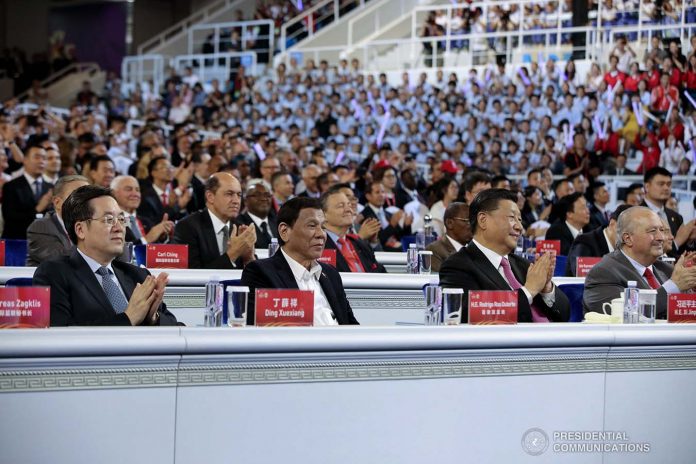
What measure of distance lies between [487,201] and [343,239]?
185cm

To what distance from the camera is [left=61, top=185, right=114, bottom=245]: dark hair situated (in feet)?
12.8

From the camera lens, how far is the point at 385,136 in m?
16.2

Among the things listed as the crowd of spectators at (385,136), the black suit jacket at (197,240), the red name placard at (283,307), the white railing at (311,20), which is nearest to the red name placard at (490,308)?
the red name placard at (283,307)

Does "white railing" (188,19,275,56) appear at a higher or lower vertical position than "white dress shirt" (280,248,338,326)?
higher

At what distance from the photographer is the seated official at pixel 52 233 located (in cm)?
540

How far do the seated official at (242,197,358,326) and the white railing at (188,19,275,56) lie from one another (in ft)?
56.2

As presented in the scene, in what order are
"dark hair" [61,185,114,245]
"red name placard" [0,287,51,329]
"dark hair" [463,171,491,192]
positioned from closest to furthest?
"red name placard" [0,287,51,329]
"dark hair" [61,185,114,245]
"dark hair" [463,171,491,192]

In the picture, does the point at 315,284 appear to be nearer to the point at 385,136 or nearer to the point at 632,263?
the point at 632,263

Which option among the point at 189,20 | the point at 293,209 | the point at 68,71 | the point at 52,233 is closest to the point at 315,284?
the point at 293,209

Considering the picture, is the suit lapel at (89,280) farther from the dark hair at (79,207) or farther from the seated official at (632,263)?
the seated official at (632,263)

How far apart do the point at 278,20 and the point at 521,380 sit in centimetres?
1953

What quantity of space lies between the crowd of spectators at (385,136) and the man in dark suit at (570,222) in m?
0.62

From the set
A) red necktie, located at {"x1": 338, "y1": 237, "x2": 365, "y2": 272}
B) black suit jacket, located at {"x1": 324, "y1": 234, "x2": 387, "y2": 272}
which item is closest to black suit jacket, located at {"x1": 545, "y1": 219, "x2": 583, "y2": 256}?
black suit jacket, located at {"x1": 324, "y1": 234, "x2": 387, "y2": 272}

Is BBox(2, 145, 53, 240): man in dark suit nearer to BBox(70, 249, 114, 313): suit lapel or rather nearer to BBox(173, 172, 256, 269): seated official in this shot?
BBox(173, 172, 256, 269): seated official
